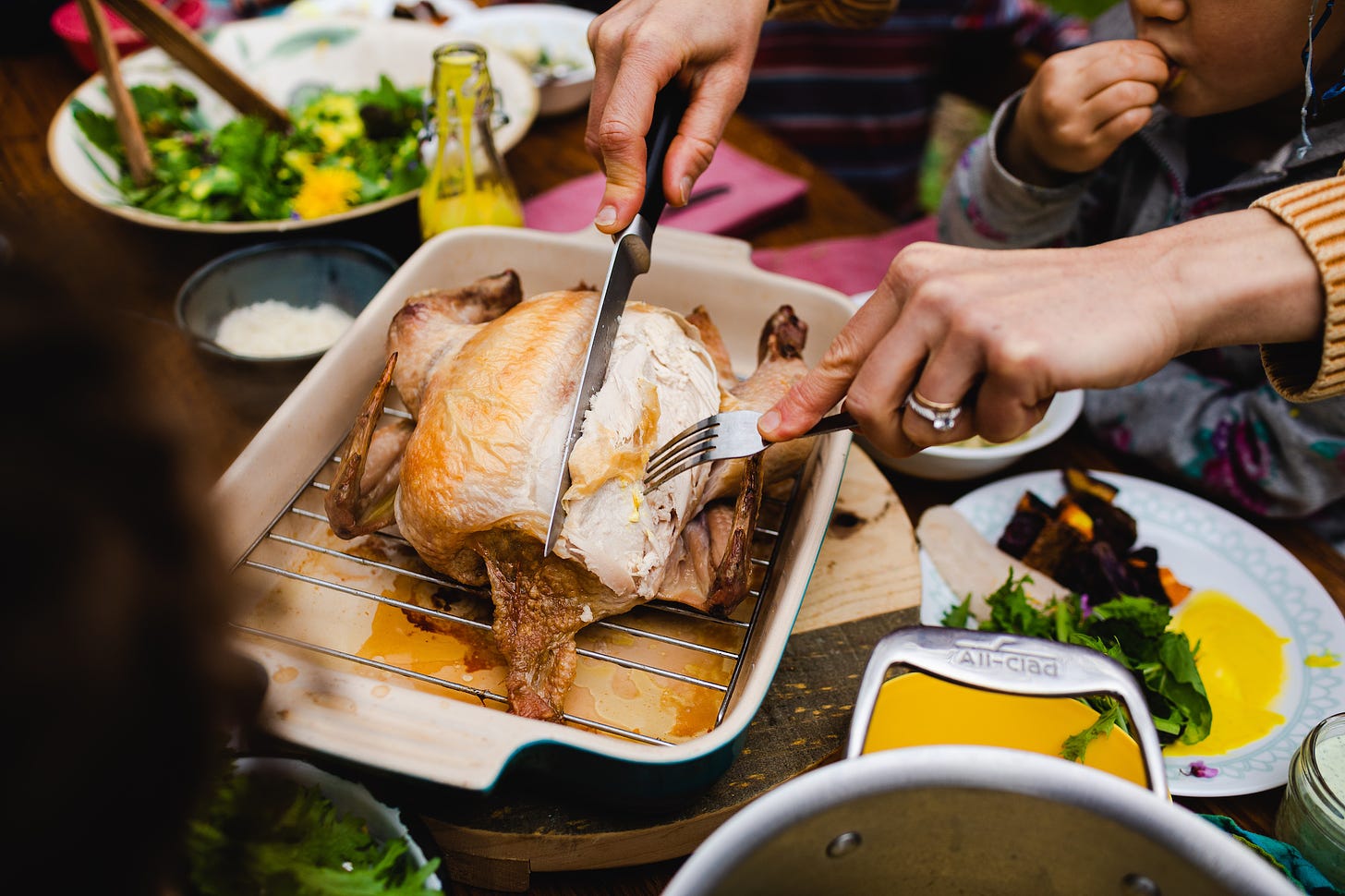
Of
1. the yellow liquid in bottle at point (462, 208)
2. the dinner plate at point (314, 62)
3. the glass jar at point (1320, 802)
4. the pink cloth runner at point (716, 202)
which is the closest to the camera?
the glass jar at point (1320, 802)

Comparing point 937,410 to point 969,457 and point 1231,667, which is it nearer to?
point 969,457

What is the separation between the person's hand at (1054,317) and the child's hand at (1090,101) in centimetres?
62

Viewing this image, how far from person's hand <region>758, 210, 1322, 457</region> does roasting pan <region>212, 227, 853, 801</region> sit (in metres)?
0.31

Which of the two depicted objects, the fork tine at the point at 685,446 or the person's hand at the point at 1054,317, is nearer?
the person's hand at the point at 1054,317

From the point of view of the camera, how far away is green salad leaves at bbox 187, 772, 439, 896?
75 cm

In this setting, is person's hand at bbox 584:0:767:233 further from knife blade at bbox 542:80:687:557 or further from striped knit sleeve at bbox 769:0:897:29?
striped knit sleeve at bbox 769:0:897:29

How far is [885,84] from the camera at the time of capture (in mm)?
3000

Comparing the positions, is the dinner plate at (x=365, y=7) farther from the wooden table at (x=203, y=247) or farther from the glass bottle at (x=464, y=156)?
the glass bottle at (x=464, y=156)

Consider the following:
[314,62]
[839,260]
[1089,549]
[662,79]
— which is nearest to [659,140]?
[662,79]

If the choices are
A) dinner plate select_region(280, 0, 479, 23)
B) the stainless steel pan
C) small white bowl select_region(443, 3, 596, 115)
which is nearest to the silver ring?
the stainless steel pan

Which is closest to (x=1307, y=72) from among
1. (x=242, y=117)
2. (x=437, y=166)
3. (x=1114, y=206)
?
(x=1114, y=206)

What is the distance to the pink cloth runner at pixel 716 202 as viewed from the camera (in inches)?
82.5

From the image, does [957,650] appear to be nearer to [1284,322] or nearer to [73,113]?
[1284,322]

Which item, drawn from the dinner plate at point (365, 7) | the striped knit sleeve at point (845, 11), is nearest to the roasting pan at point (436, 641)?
the striped knit sleeve at point (845, 11)
